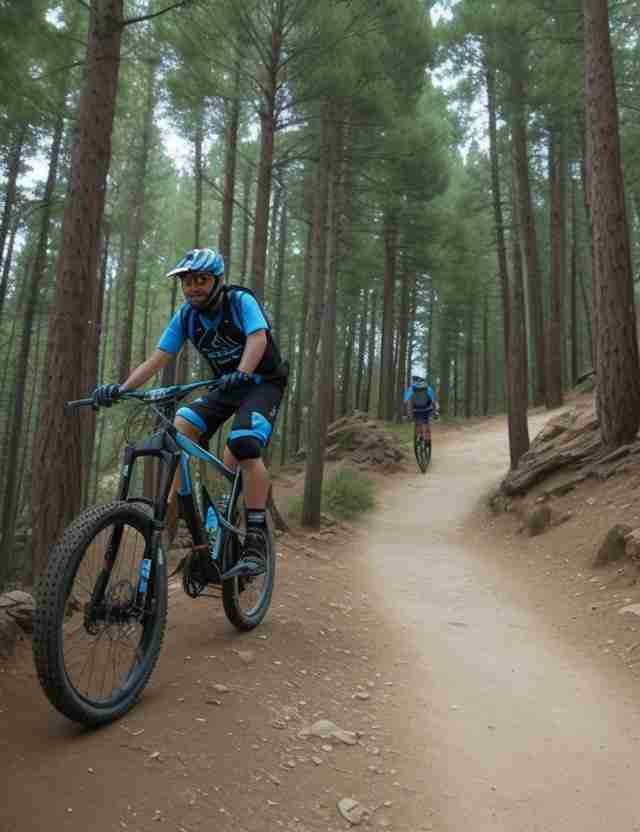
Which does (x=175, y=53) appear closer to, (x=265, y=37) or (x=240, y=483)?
(x=265, y=37)

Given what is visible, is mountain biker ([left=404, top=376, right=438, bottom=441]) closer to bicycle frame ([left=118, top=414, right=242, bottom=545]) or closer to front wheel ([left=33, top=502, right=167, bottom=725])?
bicycle frame ([left=118, top=414, right=242, bottom=545])

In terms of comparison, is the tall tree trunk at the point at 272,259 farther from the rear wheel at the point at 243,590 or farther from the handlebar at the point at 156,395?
the handlebar at the point at 156,395

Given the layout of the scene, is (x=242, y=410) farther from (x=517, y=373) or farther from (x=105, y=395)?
(x=517, y=373)

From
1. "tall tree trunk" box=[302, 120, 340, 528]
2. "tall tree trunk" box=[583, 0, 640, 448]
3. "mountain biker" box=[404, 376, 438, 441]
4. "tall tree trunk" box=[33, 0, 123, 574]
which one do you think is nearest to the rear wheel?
"tall tree trunk" box=[33, 0, 123, 574]

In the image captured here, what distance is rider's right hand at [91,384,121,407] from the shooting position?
3180mm

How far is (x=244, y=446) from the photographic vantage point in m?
3.75

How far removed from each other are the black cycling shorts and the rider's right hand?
0.68 meters

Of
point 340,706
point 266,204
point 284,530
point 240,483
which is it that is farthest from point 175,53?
point 340,706

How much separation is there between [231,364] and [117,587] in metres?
1.66

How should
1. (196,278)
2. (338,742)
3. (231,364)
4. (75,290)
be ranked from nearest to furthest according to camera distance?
1. (338,742)
2. (196,278)
3. (231,364)
4. (75,290)

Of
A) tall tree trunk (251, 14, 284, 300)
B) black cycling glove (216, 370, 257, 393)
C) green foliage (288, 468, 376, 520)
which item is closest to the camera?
black cycling glove (216, 370, 257, 393)

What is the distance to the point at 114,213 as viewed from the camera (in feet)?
58.1

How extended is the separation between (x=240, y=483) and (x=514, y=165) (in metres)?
12.9

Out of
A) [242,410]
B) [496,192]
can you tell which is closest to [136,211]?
[496,192]
